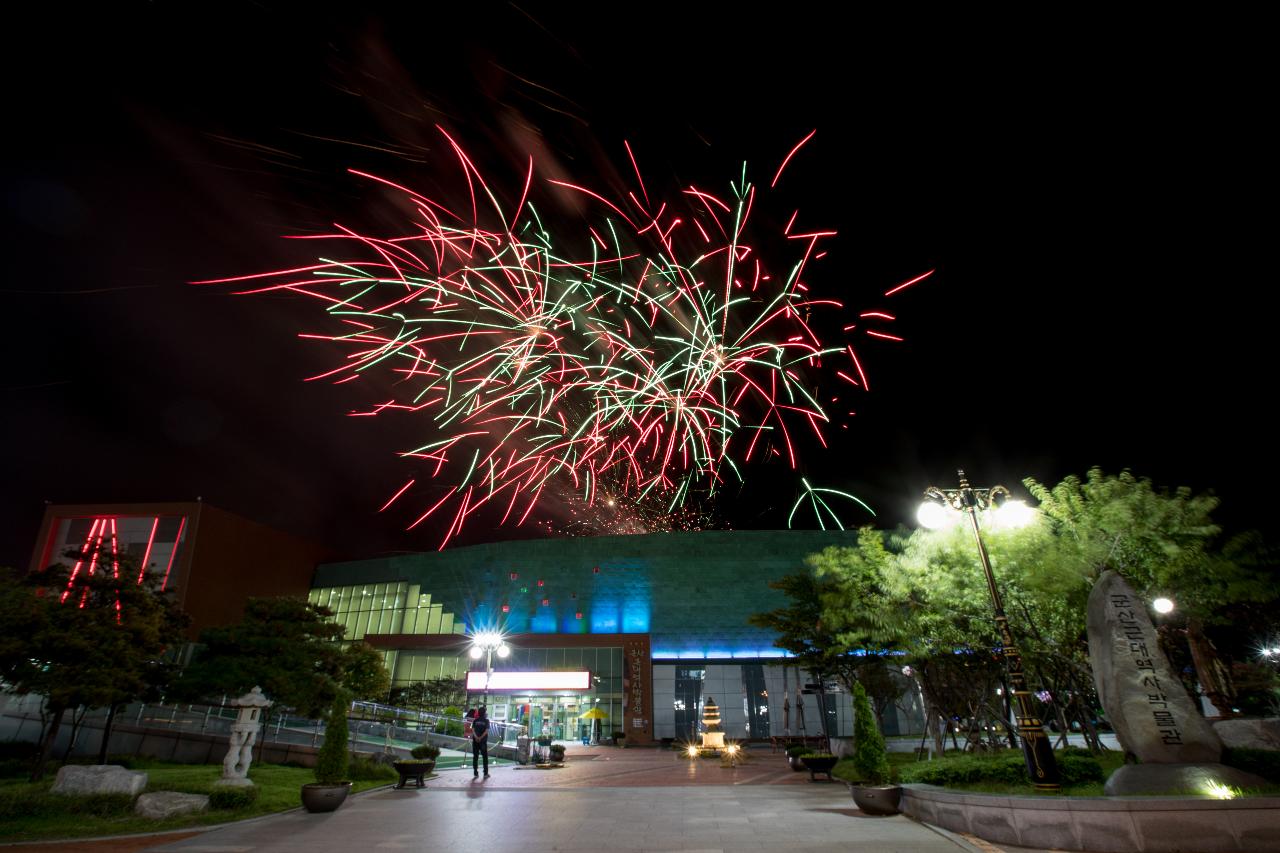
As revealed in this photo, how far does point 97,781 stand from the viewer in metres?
12.6

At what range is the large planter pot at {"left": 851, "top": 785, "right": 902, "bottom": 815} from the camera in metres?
11.4

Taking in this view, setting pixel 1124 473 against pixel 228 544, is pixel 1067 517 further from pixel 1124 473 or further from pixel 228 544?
pixel 228 544

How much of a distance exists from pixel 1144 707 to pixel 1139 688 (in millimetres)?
291

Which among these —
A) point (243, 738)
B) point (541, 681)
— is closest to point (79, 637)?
point (243, 738)

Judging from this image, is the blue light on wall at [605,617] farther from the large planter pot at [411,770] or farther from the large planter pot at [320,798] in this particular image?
the large planter pot at [320,798]

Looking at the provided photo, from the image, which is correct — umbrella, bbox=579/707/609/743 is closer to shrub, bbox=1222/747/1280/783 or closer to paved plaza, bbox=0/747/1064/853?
paved plaza, bbox=0/747/1064/853

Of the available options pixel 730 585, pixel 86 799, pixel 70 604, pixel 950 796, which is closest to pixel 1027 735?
pixel 950 796

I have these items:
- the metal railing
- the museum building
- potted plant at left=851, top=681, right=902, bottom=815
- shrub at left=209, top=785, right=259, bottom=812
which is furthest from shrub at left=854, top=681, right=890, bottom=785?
the museum building

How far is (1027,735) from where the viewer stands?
10414 mm

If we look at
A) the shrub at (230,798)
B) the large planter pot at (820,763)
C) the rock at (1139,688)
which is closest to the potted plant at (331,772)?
the shrub at (230,798)

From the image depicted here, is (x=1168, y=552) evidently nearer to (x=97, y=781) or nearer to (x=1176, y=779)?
(x=1176, y=779)

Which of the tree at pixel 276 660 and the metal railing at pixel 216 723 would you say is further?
the metal railing at pixel 216 723

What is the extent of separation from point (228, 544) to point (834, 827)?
196ft

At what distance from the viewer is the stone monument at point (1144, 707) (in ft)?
30.2
